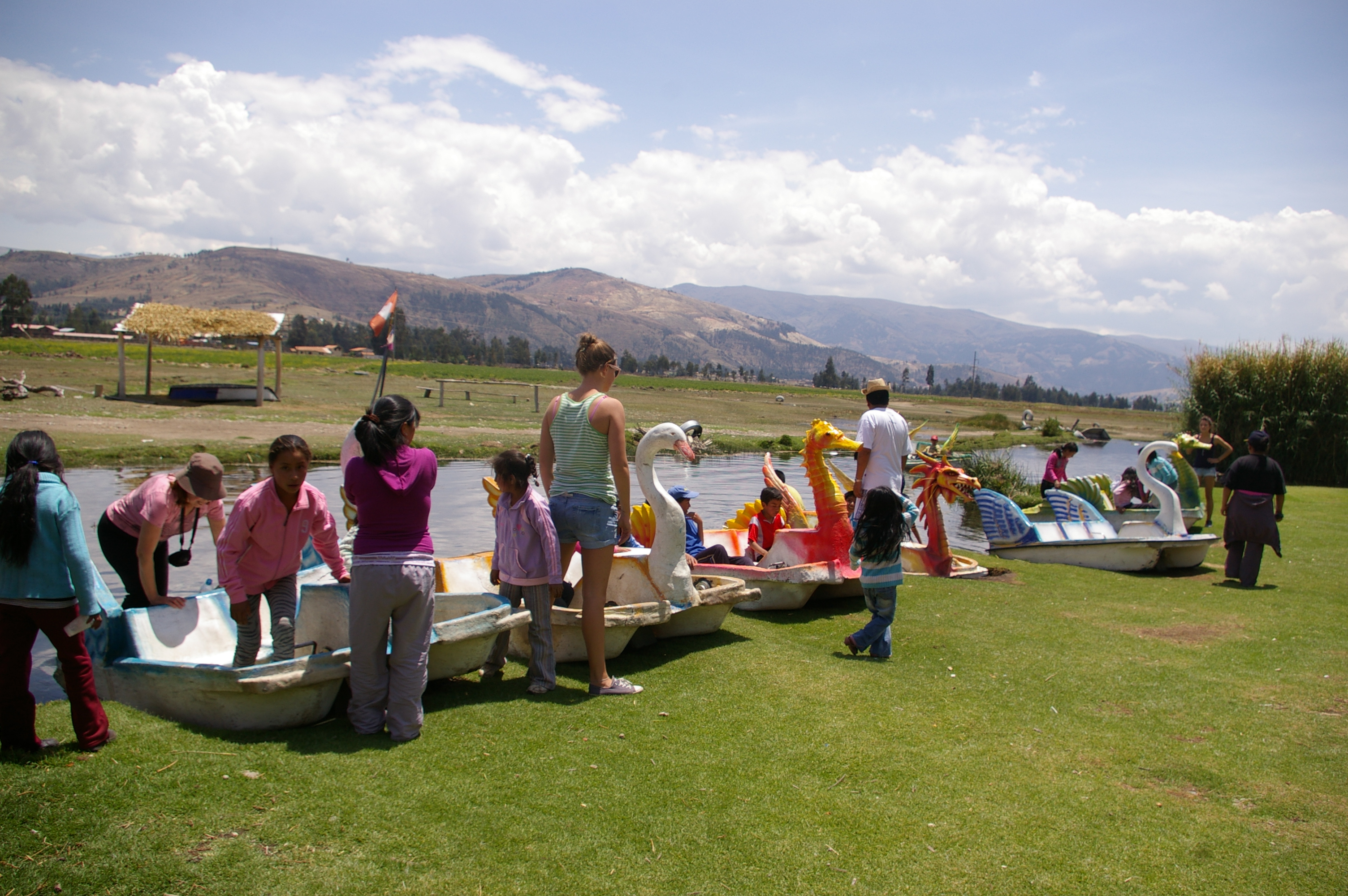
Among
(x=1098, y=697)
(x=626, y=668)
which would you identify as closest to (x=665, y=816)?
(x=626, y=668)

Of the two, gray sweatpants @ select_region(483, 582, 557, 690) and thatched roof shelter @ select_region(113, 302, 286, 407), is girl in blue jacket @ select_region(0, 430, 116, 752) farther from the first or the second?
thatched roof shelter @ select_region(113, 302, 286, 407)

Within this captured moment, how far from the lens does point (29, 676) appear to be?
4.12 m

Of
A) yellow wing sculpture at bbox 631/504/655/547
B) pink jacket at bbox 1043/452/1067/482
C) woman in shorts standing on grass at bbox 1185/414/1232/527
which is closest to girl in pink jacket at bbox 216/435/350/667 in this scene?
yellow wing sculpture at bbox 631/504/655/547

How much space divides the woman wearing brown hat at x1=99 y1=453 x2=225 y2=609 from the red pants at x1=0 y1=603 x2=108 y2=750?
1.18 metres

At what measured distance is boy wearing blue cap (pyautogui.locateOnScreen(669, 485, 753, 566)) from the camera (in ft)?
29.0

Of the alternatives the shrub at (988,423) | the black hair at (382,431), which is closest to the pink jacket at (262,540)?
the black hair at (382,431)

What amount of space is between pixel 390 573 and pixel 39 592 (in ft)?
5.46

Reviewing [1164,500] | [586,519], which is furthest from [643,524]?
[1164,500]

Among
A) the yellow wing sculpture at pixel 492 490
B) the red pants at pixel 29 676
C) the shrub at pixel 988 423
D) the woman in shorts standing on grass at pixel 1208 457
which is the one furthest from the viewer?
the shrub at pixel 988 423

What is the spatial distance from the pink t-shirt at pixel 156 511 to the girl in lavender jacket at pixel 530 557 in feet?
6.24

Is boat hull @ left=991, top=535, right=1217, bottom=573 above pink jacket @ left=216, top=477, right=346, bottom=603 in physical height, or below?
below

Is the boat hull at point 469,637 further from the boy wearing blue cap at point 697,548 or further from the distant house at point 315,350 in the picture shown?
the distant house at point 315,350

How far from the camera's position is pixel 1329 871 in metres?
3.74

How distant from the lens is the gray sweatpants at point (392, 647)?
467cm
